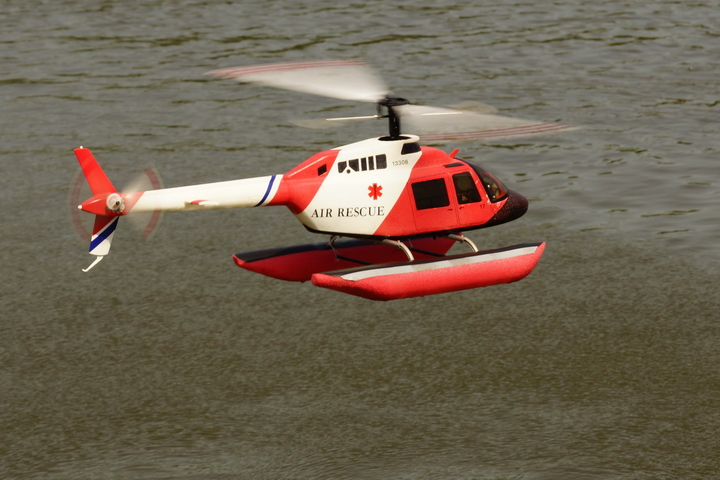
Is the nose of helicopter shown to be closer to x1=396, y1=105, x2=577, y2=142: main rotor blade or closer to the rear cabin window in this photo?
x1=396, y1=105, x2=577, y2=142: main rotor blade

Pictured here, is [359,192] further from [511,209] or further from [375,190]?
[511,209]

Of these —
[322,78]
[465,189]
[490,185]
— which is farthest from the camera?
[490,185]

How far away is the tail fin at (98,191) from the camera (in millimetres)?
15812

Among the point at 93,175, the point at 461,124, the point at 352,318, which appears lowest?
the point at 352,318

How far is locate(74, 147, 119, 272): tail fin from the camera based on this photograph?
51.9 feet

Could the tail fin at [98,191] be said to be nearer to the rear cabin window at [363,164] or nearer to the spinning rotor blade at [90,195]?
the spinning rotor blade at [90,195]

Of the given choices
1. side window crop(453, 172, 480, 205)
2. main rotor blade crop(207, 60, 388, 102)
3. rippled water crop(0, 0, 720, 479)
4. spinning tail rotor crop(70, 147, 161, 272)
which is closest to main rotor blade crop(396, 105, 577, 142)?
main rotor blade crop(207, 60, 388, 102)

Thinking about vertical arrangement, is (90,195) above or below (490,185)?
above

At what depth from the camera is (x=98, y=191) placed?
16.0 metres

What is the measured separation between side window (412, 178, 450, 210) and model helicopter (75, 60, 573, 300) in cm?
2

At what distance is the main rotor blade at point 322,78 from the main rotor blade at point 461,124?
0.76 metres

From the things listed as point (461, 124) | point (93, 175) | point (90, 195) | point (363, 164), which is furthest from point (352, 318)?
point (93, 175)

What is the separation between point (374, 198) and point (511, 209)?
3125 mm

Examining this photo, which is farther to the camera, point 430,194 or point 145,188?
point 430,194
